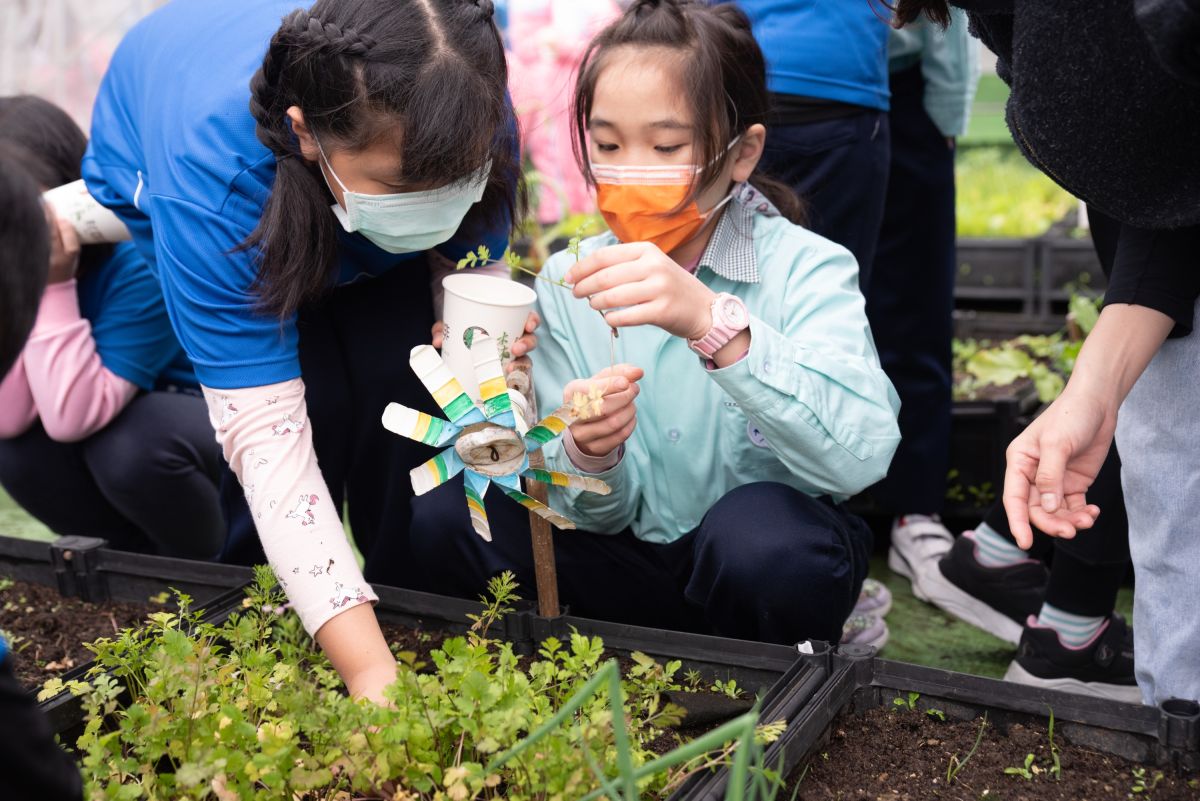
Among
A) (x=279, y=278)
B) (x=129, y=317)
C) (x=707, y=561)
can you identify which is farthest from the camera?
(x=129, y=317)

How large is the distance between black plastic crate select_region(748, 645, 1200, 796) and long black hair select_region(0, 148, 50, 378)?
82 centimetres

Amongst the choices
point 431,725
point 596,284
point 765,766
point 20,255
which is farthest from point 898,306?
point 20,255

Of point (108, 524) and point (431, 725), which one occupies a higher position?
point (431, 725)

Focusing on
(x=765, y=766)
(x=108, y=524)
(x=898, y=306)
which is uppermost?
(x=765, y=766)

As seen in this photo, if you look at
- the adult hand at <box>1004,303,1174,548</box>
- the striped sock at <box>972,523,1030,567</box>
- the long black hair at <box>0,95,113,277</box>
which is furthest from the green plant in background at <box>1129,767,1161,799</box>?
the long black hair at <box>0,95,113,277</box>

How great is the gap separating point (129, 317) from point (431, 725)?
137 centimetres

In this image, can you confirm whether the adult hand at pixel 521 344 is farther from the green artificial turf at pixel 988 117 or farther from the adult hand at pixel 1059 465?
the green artificial turf at pixel 988 117

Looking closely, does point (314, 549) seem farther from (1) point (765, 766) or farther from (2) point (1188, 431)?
(2) point (1188, 431)

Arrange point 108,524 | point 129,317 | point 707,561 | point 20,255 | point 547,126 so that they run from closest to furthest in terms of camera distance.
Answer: point 20,255 < point 707,561 < point 129,317 < point 108,524 < point 547,126

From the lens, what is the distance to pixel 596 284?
1.39 meters

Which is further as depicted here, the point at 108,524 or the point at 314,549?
the point at 108,524

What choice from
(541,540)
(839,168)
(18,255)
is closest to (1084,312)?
(839,168)

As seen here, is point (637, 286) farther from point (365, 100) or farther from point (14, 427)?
point (14, 427)

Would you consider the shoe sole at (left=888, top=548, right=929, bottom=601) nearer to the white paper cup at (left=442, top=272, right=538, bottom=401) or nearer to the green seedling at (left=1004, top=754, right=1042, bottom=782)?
the green seedling at (left=1004, top=754, right=1042, bottom=782)
